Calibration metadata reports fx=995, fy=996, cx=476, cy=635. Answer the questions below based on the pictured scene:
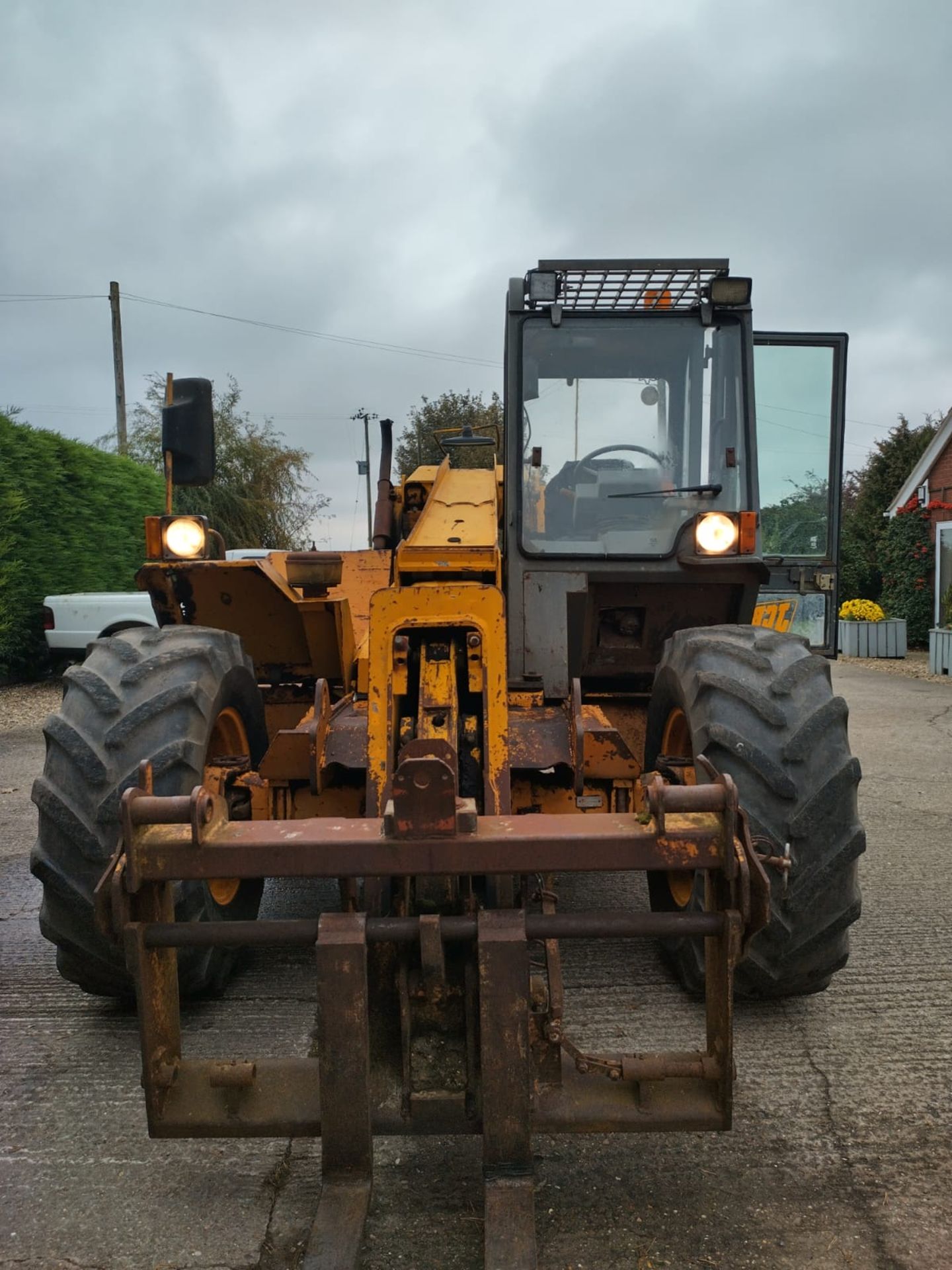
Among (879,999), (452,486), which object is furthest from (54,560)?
(879,999)

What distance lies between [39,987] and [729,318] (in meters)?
3.88

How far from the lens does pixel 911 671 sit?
1561cm

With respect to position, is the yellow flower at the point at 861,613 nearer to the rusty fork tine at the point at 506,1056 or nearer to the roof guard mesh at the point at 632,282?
the roof guard mesh at the point at 632,282

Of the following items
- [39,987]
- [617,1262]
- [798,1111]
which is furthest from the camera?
[39,987]

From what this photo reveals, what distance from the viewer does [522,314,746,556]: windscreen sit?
4.23 m

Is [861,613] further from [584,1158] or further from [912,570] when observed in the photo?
[584,1158]

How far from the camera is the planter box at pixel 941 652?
48.6ft

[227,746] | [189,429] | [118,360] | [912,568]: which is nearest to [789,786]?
[227,746]

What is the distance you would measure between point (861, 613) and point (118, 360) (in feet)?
53.3

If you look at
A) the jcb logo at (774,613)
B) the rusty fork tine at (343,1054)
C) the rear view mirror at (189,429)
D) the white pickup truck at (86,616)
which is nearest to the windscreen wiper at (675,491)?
the rear view mirror at (189,429)

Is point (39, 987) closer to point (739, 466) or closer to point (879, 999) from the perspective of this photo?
point (879, 999)

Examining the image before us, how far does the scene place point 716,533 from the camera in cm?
384

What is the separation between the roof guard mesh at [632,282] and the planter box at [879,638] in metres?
14.6

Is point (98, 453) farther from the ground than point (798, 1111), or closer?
farther from the ground
